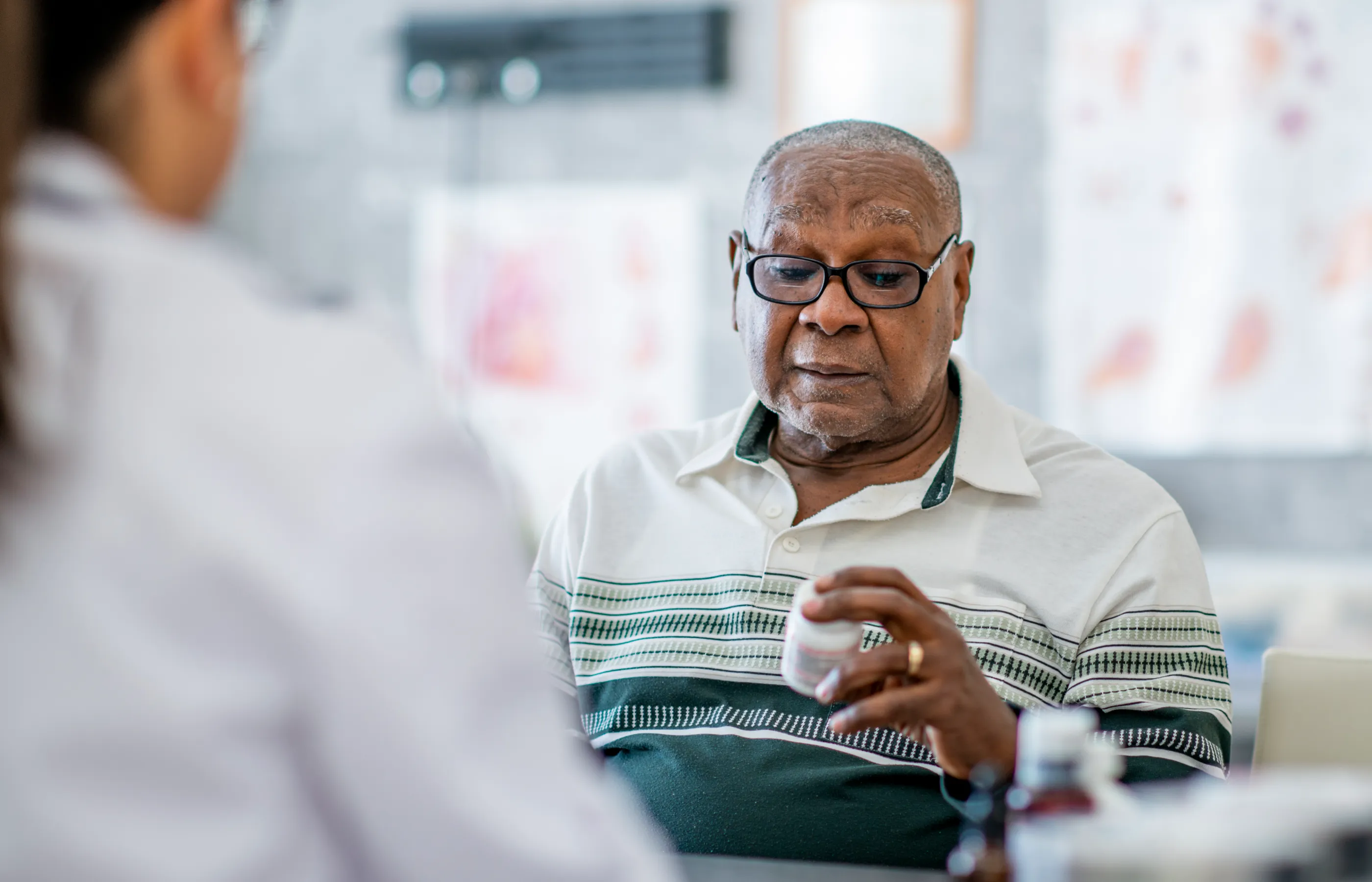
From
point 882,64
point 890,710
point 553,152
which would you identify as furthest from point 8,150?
point 553,152

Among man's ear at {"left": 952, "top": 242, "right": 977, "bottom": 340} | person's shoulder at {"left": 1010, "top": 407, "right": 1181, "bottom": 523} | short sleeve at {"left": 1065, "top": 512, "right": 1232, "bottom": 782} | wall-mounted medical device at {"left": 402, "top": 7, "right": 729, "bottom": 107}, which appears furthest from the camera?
wall-mounted medical device at {"left": 402, "top": 7, "right": 729, "bottom": 107}

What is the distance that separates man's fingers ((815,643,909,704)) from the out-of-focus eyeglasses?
0.59m

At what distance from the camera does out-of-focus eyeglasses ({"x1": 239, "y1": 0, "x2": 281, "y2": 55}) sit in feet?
2.25

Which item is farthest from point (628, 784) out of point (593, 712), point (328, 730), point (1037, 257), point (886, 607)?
point (1037, 257)

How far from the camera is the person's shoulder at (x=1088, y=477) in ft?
4.67

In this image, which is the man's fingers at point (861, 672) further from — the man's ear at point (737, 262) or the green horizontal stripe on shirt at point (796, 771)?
the man's ear at point (737, 262)

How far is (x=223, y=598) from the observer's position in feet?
1.74

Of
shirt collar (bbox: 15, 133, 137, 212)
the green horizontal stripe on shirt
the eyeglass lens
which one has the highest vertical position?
shirt collar (bbox: 15, 133, 137, 212)

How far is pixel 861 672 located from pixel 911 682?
3.5 inches

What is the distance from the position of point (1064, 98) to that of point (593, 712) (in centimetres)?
220

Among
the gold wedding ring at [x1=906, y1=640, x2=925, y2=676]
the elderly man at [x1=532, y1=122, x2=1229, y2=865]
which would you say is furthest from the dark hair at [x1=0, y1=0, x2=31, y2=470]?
the elderly man at [x1=532, y1=122, x2=1229, y2=865]

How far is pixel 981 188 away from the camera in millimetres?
3143

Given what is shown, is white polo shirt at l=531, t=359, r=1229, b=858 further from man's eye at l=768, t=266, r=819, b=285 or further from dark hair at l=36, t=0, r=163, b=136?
dark hair at l=36, t=0, r=163, b=136

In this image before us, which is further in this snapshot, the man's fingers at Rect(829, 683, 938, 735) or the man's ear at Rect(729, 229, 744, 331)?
the man's ear at Rect(729, 229, 744, 331)
